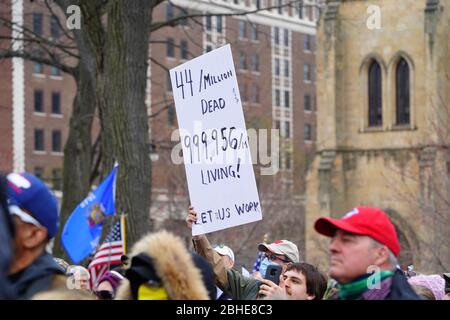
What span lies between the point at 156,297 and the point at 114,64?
488 inches

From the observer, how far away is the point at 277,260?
404 inches

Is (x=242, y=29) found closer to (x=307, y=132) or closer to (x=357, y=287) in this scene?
(x=307, y=132)

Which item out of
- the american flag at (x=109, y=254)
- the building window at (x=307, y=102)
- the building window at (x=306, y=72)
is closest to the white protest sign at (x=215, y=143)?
the american flag at (x=109, y=254)

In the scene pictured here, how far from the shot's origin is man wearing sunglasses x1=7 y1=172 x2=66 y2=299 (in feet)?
18.5

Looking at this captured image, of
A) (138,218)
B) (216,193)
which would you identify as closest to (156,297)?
(216,193)

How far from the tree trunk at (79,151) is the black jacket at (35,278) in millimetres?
19004

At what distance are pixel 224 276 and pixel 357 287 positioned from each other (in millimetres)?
3435

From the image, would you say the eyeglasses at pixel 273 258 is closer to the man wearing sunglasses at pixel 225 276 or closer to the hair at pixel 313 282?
the man wearing sunglasses at pixel 225 276

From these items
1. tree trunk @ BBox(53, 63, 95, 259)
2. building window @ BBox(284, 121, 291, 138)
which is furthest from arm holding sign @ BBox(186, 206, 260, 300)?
building window @ BBox(284, 121, 291, 138)

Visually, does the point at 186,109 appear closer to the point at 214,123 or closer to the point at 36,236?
the point at 214,123

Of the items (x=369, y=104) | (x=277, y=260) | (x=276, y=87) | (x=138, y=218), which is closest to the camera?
(x=277, y=260)

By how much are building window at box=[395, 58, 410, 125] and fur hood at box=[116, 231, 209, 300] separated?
169ft

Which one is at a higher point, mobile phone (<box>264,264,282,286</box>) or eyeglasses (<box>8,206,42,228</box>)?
eyeglasses (<box>8,206,42,228</box>)

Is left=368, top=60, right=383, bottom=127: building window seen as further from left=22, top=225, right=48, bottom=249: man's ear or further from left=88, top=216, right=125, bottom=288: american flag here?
left=22, top=225, right=48, bottom=249: man's ear
